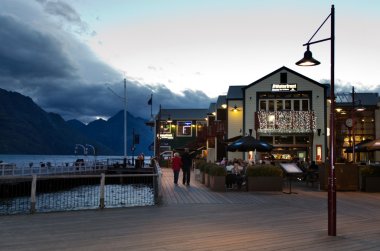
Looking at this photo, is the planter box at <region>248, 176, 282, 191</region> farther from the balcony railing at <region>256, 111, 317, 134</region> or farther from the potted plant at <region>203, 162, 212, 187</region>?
the balcony railing at <region>256, 111, 317, 134</region>

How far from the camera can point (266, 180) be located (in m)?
20.0

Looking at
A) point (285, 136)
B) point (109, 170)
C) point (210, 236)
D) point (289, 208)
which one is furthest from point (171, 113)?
point (210, 236)

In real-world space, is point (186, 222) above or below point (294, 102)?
below

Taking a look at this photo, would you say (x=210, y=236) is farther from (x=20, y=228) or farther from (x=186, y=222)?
(x=20, y=228)

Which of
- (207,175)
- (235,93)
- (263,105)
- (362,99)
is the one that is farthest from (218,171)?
(362,99)

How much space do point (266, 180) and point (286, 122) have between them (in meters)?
17.4

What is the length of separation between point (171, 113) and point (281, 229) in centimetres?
6340

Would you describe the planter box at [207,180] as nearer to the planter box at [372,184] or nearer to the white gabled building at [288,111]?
the planter box at [372,184]

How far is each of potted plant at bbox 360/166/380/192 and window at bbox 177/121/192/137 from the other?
5125 cm

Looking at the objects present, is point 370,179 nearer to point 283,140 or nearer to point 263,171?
point 263,171

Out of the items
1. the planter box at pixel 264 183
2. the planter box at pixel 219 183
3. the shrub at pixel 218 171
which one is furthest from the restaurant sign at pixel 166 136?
the planter box at pixel 264 183

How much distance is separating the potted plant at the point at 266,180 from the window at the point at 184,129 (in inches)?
2020

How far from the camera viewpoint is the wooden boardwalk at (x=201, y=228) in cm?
867

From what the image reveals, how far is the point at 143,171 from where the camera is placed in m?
52.9
